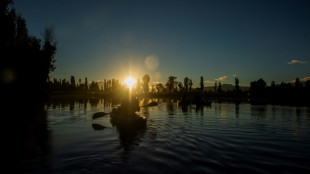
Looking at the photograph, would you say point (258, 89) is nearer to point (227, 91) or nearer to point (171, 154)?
point (227, 91)

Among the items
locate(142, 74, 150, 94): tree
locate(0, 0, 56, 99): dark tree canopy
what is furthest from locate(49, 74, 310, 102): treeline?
locate(0, 0, 56, 99): dark tree canopy

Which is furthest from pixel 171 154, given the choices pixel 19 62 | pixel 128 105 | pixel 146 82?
pixel 146 82

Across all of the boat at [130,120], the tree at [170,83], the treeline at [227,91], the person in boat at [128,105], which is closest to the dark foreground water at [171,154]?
the boat at [130,120]

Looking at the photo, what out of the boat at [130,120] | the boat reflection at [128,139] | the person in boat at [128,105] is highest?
the person in boat at [128,105]

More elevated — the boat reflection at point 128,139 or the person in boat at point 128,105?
the person in boat at point 128,105

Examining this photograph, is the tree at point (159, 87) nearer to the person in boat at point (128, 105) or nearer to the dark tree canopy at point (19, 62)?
the dark tree canopy at point (19, 62)

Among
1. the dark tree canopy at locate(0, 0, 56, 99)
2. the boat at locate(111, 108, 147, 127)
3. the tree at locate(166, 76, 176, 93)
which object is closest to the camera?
the boat at locate(111, 108, 147, 127)

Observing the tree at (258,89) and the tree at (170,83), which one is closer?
the tree at (258,89)

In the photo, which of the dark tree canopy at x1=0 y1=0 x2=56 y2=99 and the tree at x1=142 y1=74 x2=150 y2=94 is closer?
the dark tree canopy at x1=0 y1=0 x2=56 y2=99

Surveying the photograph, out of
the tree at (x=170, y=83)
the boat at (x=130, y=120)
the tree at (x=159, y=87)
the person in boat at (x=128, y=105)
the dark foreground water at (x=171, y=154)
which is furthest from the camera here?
the tree at (x=159, y=87)

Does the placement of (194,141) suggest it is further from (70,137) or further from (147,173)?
(70,137)

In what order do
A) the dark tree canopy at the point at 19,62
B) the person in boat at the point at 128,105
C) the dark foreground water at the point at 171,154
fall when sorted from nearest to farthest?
1. the dark foreground water at the point at 171,154
2. the person in boat at the point at 128,105
3. the dark tree canopy at the point at 19,62

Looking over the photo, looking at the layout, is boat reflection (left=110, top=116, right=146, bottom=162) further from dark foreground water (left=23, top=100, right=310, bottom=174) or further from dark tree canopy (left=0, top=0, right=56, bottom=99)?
dark tree canopy (left=0, top=0, right=56, bottom=99)

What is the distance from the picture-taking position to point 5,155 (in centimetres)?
1000
